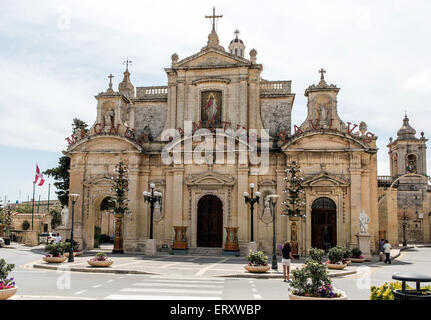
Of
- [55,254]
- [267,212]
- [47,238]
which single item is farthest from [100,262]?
[47,238]

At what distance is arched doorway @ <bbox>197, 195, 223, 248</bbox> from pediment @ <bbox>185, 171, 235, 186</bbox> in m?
1.33

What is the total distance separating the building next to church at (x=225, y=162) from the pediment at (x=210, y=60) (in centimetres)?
9

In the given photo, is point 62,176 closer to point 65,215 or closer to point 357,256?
point 65,215

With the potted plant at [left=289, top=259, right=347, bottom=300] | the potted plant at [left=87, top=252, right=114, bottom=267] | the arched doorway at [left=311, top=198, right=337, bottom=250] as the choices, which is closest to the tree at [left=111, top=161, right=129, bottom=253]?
the potted plant at [left=87, top=252, right=114, bottom=267]

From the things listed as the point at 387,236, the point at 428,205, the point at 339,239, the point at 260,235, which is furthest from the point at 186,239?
the point at 428,205

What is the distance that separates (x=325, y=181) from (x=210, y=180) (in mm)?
A: 9278

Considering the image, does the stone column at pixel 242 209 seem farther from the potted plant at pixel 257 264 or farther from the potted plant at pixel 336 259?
the potted plant at pixel 257 264

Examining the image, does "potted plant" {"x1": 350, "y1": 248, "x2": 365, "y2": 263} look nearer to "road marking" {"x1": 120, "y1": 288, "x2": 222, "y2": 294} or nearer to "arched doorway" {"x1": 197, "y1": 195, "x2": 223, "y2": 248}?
"arched doorway" {"x1": 197, "y1": 195, "x2": 223, "y2": 248}

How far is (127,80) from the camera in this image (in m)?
59.2

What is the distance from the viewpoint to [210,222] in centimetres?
3644

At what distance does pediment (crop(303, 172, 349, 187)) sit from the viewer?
1352 inches

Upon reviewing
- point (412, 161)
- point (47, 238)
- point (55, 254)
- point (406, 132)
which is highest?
point (406, 132)
